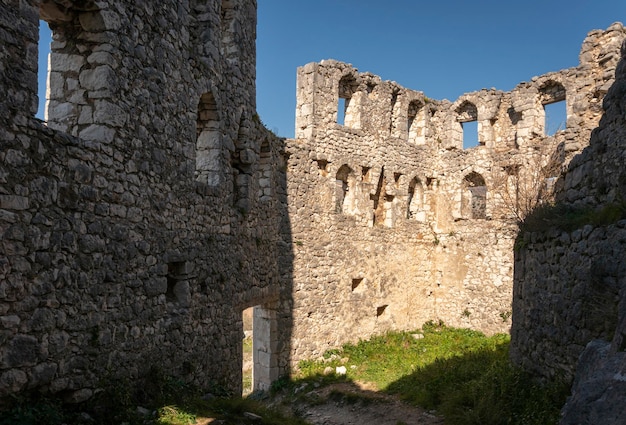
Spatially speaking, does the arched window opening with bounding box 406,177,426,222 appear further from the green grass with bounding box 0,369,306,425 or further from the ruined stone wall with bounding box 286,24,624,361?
the green grass with bounding box 0,369,306,425

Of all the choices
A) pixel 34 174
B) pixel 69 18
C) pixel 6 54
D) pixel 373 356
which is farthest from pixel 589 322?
pixel 373 356

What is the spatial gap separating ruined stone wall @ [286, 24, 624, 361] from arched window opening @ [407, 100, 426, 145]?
0.13ft

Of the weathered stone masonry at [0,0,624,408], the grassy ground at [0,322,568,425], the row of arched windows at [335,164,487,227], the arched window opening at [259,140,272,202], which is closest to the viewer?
the weathered stone masonry at [0,0,624,408]

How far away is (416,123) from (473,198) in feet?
10.6

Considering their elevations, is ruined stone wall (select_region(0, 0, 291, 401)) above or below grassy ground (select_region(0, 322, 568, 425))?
above

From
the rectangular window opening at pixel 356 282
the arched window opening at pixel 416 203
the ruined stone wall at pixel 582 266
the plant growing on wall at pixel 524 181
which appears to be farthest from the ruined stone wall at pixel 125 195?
the plant growing on wall at pixel 524 181

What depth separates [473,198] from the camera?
1797 cm

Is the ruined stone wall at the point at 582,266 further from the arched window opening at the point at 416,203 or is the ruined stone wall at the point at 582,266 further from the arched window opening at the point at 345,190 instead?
the arched window opening at the point at 416,203

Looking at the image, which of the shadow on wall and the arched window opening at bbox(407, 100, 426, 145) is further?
the arched window opening at bbox(407, 100, 426, 145)

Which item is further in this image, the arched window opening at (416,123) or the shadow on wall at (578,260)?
the arched window opening at (416,123)

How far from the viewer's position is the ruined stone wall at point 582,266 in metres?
5.34

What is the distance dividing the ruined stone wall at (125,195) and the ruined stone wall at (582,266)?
4.67m

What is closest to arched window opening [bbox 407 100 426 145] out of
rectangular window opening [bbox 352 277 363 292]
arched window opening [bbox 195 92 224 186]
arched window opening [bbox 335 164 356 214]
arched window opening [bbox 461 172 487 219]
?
arched window opening [bbox 461 172 487 219]

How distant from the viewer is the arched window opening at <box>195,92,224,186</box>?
8.59m
